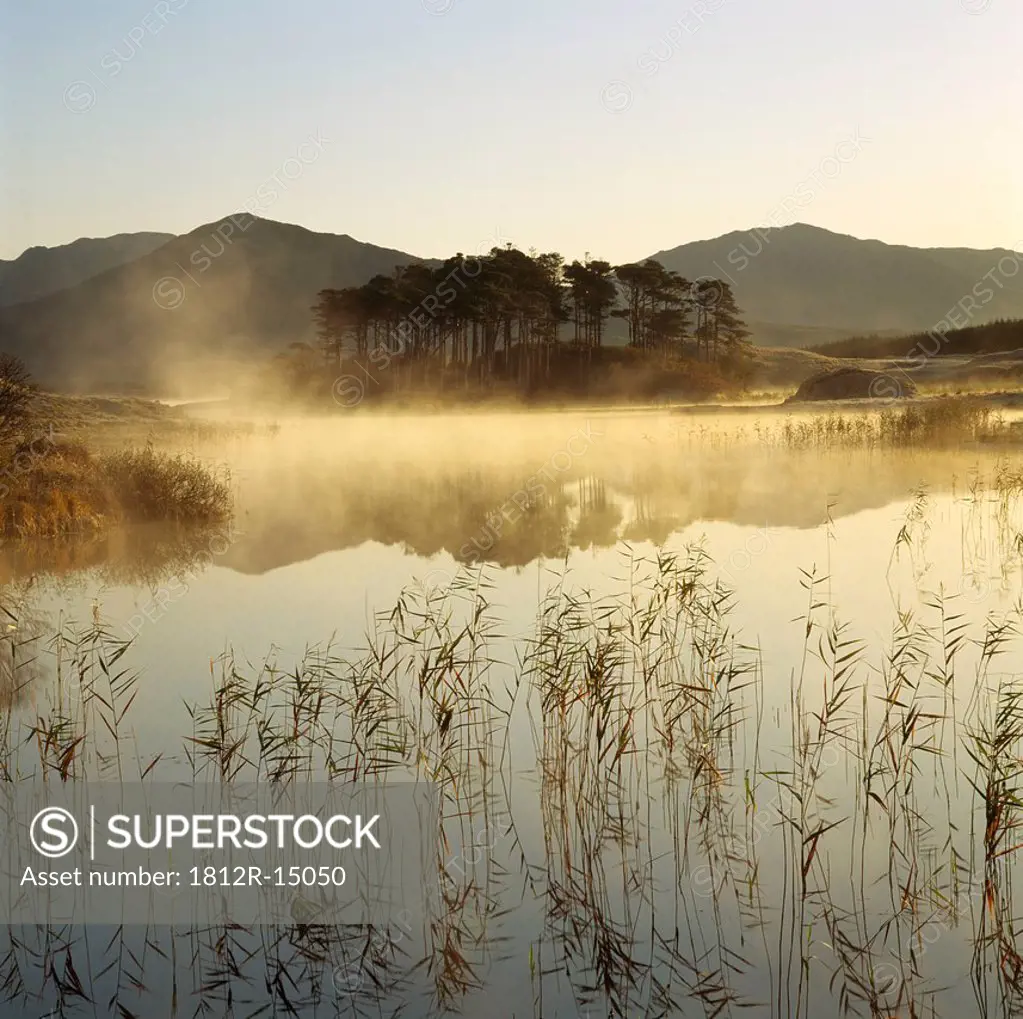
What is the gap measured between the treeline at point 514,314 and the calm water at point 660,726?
49.4m

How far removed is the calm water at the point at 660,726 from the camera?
195 inches

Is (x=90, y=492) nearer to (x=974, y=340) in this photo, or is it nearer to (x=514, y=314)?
(x=514, y=314)

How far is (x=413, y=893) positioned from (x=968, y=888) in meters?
2.74

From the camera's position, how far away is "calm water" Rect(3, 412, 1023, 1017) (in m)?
4.95

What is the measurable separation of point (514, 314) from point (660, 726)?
62290mm

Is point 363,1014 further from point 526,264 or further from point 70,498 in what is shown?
point 526,264

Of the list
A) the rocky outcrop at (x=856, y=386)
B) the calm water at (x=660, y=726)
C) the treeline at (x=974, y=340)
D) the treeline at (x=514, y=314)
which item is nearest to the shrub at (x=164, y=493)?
the calm water at (x=660, y=726)

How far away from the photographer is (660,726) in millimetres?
7996

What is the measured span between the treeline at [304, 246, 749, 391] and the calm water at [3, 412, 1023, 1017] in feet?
162

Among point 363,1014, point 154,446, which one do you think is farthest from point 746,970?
point 154,446

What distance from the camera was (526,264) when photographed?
66.4 metres

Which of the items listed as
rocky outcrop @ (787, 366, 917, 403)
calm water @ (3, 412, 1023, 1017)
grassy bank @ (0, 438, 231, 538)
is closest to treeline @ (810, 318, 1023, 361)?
rocky outcrop @ (787, 366, 917, 403)

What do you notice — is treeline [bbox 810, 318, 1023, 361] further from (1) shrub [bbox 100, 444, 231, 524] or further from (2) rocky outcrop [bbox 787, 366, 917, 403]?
(1) shrub [bbox 100, 444, 231, 524]

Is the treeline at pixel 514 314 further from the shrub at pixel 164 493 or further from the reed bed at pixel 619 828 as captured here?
the reed bed at pixel 619 828
